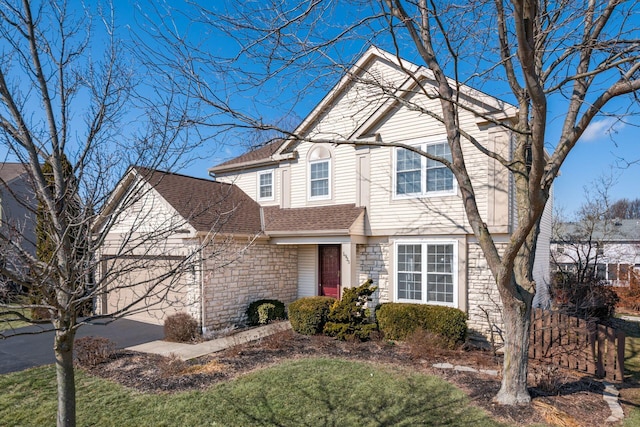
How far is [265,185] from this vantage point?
15.3 metres

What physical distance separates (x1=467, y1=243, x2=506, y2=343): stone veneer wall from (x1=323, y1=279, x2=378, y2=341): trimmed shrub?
104 inches

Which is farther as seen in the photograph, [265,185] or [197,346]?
[265,185]

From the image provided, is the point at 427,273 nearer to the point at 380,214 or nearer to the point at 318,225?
the point at 380,214

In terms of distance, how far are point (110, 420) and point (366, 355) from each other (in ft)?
17.7

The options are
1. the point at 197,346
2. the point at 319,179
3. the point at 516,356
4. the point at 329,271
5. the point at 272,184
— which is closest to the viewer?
the point at 516,356

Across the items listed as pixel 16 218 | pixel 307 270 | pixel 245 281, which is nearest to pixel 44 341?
pixel 245 281

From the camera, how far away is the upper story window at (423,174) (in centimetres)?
1062

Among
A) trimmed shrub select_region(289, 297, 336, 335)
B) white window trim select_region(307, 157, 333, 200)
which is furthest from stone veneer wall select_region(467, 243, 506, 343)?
white window trim select_region(307, 157, 333, 200)

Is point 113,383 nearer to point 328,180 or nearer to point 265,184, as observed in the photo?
point 328,180

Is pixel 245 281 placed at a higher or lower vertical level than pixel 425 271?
lower

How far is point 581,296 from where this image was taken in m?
13.2

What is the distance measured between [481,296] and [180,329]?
8.29m

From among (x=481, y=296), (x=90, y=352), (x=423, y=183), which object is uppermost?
(x=423, y=183)

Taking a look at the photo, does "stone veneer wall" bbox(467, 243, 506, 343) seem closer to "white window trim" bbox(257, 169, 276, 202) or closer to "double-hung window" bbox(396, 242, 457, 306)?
"double-hung window" bbox(396, 242, 457, 306)
